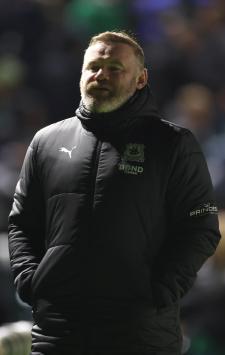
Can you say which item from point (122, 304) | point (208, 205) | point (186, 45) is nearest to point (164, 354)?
point (122, 304)

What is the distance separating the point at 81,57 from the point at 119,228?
289 inches

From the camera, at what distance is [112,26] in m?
11.2

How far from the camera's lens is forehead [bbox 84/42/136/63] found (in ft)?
13.9

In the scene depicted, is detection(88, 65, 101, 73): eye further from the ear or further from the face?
the ear

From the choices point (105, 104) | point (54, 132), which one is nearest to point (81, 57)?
point (54, 132)

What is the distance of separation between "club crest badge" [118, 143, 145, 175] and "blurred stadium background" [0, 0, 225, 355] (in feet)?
13.3

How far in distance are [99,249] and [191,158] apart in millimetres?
546

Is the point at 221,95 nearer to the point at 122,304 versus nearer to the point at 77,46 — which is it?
the point at 77,46

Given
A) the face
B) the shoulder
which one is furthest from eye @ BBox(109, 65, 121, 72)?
the shoulder

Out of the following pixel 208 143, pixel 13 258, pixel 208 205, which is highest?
pixel 208 205

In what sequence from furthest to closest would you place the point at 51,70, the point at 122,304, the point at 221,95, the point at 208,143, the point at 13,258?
1. the point at 51,70
2. the point at 221,95
3. the point at 208,143
4. the point at 13,258
5. the point at 122,304

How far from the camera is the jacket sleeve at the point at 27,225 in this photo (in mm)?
4242

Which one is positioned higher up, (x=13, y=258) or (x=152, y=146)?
(x=152, y=146)

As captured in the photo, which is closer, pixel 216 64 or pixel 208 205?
pixel 208 205
